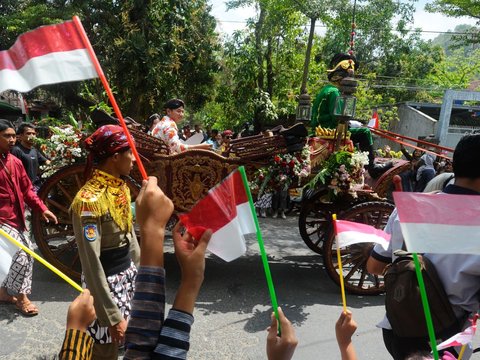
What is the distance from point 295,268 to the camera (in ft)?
16.6

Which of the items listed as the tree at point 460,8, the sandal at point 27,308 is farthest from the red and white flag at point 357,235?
the tree at point 460,8

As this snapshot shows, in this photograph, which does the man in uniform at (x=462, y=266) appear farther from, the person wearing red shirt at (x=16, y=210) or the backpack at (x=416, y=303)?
the person wearing red shirt at (x=16, y=210)

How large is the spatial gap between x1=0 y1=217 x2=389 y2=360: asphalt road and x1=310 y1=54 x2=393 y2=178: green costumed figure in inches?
66.7

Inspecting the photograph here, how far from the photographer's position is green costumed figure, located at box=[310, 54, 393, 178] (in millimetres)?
4480

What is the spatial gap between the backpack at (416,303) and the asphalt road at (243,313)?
187cm

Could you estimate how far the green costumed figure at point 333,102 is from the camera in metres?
4.48

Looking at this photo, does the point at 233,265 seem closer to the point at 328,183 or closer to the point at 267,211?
the point at 328,183

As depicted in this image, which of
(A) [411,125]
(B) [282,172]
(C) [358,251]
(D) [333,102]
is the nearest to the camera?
(B) [282,172]

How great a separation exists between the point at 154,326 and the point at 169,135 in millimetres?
3359

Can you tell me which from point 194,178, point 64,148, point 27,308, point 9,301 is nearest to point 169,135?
point 194,178

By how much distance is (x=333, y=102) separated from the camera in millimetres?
4430

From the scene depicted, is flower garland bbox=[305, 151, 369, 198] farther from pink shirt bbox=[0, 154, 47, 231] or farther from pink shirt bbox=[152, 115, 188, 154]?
pink shirt bbox=[0, 154, 47, 231]

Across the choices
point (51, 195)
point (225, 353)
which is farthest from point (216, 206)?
point (51, 195)

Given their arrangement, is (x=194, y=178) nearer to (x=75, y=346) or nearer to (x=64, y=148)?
(x=64, y=148)
